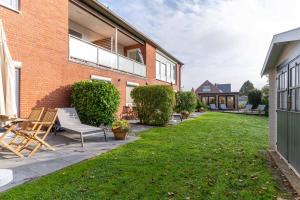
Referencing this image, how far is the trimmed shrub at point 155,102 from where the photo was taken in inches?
537

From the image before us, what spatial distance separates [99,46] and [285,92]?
1041cm

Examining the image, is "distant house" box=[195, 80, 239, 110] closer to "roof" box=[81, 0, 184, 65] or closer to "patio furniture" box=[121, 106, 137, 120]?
"roof" box=[81, 0, 184, 65]

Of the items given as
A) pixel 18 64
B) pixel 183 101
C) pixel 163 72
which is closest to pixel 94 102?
pixel 18 64

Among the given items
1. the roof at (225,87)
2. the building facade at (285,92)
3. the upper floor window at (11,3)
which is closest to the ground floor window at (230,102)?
the roof at (225,87)

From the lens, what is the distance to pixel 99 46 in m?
14.0

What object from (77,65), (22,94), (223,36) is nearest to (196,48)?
(223,36)

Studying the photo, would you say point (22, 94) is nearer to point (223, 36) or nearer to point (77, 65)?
point (77, 65)

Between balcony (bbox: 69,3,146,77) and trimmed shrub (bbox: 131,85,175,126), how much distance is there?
9.59ft

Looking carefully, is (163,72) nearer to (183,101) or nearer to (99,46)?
(183,101)

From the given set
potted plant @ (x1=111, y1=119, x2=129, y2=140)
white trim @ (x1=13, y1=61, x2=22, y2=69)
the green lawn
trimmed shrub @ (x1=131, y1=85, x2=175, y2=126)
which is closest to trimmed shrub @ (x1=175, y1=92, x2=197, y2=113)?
trimmed shrub @ (x1=131, y1=85, x2=175, y2=126)

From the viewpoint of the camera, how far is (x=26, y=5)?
906cm

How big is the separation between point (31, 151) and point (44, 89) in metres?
3.95

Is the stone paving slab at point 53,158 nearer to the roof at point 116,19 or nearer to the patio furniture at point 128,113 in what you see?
the roof at point 116,19

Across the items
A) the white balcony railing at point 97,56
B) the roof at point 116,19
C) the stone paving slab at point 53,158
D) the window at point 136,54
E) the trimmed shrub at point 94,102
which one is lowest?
the stone paving slab at point 53,158
